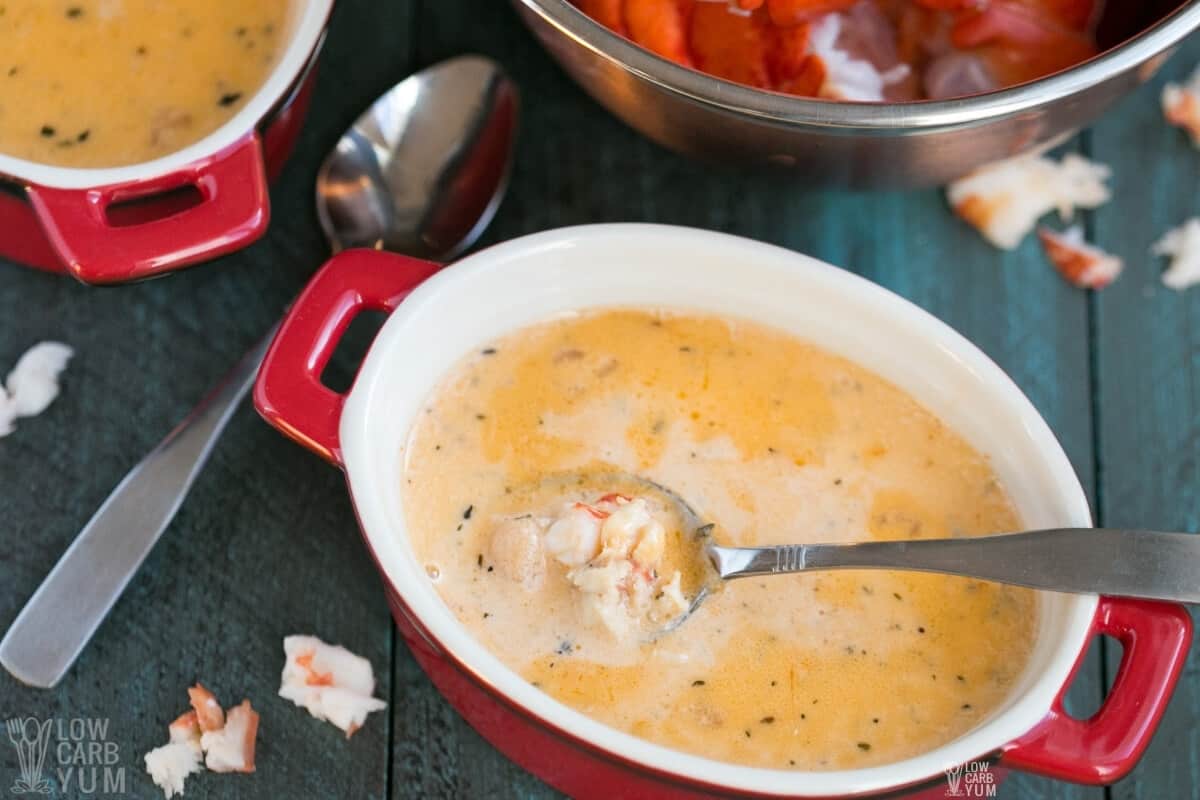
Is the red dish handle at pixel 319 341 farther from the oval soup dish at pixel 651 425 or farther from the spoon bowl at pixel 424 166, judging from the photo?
the spoon bowl at pixel 424 166

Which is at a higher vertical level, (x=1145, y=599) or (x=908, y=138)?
(x=908, y=138)

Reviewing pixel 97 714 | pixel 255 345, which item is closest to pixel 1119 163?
pixel 255 345

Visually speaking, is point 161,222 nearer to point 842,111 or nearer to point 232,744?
point 232,744

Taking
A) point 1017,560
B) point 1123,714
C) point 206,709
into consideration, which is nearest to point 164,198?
point 206,709

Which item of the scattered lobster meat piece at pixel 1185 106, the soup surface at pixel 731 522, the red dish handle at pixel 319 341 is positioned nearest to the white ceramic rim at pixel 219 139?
the red dish handle at pixel 319 341

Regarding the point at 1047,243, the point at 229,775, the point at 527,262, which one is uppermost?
the point at 527,262

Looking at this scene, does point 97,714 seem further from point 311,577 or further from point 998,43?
point 998,43

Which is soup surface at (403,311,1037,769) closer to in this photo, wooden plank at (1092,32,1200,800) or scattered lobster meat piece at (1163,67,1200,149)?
wooden plank at (1092,32,1200,800)
